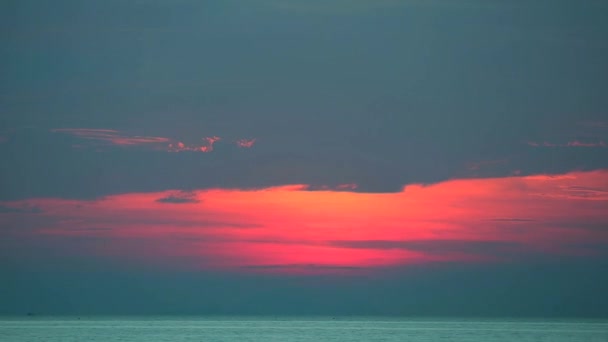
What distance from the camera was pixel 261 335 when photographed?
86500 mm

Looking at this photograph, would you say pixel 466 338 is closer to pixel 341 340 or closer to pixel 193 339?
pixel 341 340

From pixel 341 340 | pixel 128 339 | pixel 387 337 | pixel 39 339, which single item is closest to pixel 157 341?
pixel 128 339

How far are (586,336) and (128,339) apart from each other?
40.1 metres

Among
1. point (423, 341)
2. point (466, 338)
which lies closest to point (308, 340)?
point (423, 341)

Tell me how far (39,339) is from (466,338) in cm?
3568

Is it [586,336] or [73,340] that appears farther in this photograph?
[586,336]

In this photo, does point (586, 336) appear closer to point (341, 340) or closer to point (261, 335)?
point (341, 340)

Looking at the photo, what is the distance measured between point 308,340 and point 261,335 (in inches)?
395

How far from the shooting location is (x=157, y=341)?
7600cm

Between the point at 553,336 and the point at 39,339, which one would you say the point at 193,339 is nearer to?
the point at 39,339

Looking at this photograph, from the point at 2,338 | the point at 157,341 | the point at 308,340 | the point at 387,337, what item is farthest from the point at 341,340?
the point at 2,338

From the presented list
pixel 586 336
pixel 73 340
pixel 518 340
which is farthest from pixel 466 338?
pixel 73 340

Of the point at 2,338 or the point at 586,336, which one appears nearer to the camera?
the point at 2,338

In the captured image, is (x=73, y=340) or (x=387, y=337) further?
(x=387, y=337)
